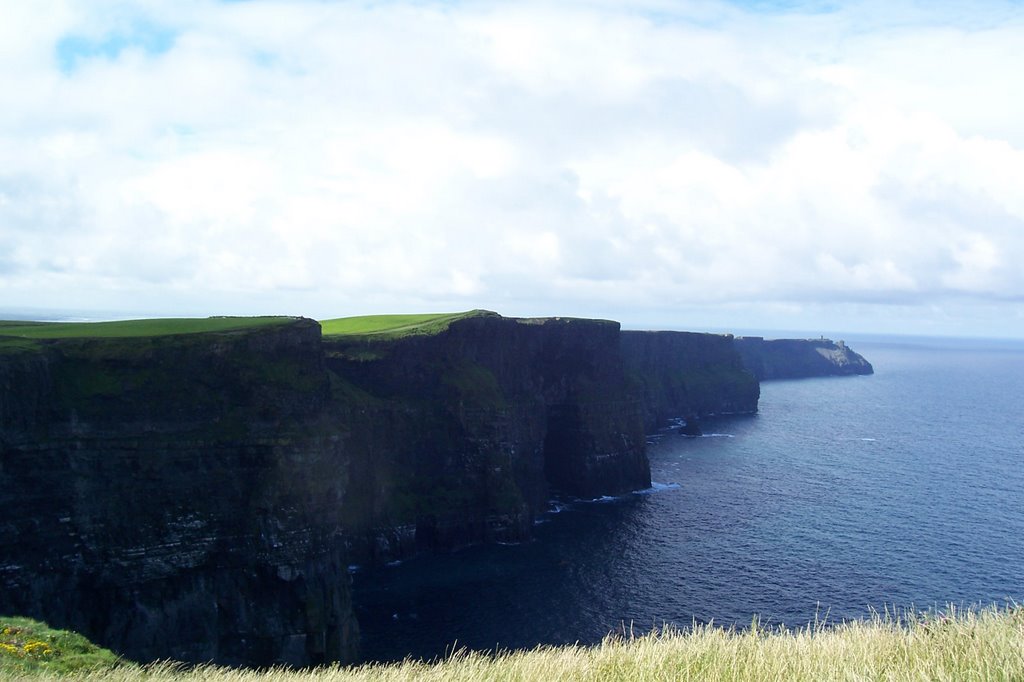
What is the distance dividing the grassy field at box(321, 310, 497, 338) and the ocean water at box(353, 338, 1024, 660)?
91.6 ft

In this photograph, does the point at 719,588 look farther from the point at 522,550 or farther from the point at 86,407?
the point at 86,407

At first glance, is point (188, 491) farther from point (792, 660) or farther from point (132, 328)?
point (792, 660)

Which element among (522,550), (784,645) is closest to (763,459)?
(522,550)

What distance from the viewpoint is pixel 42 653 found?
29625 millimetres

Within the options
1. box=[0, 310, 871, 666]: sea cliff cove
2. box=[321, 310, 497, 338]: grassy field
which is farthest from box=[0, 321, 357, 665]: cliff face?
box=[321, 310, 497, 338]: grassy field

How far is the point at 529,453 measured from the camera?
10994cm

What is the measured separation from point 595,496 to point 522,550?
92.5 ft

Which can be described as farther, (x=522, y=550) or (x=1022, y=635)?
(x=522, y=550)

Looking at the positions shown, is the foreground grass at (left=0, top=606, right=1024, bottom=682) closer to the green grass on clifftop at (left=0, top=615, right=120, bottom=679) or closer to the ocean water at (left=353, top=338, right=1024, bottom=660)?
the green grass on clifftop at (left=0, top=615, right=120, bottom=679)

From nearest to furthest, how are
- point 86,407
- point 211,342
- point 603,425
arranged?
point 86,407, point 211,342, point 603,425

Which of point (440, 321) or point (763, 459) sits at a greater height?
point (440, 321)

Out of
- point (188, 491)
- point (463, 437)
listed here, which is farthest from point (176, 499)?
point (463, 437)

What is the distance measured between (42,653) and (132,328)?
44.9 meters

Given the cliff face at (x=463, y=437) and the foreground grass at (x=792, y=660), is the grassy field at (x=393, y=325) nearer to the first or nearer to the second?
the cliff face at (x=463, y=437)
